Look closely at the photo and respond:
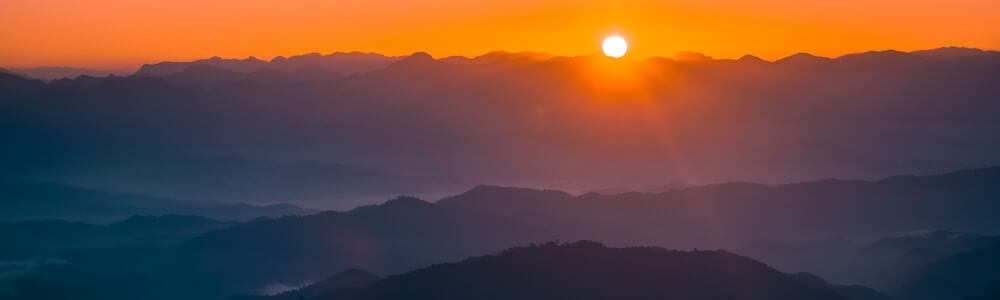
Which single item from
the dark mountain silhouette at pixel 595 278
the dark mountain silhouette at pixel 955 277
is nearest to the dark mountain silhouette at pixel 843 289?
the dark mountain silhouette at pixel 595 278

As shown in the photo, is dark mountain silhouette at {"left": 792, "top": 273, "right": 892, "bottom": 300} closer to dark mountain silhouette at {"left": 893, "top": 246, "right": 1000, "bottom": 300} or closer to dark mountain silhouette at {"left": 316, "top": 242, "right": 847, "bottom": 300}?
dark mountain silhouette at {"left": 316, "top": 242, "right": 847, "bottom": 300}

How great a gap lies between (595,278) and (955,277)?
91.0 metres

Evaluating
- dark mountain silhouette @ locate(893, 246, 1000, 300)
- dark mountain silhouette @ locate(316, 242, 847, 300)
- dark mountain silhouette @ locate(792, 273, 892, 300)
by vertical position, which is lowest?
dark mountain silhouette @ locate(316, 242, 847, 300)

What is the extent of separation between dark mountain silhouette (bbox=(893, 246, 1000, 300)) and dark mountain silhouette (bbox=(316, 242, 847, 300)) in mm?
54864

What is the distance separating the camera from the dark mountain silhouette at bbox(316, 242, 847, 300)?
106 metres

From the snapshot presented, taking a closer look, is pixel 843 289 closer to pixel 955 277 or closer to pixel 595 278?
pixel 955 277

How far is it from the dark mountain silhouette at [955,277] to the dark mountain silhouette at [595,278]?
54.9m

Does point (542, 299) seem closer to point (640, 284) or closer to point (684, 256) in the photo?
point (640, 284)

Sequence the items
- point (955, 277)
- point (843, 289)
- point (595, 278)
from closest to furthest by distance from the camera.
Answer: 1. point (595, 278)
2. point (843, 289)
3. point (955, 277)

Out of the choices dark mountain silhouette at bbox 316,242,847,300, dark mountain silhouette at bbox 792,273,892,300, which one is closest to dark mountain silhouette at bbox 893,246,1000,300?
dark mountain silhouette at bbox 792,273,892,300

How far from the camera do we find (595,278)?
107125 millimetres

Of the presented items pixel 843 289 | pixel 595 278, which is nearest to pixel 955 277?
pixel 843 289

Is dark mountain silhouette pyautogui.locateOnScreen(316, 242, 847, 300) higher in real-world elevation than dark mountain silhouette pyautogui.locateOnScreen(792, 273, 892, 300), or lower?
lower

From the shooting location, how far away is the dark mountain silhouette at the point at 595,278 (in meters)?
106
